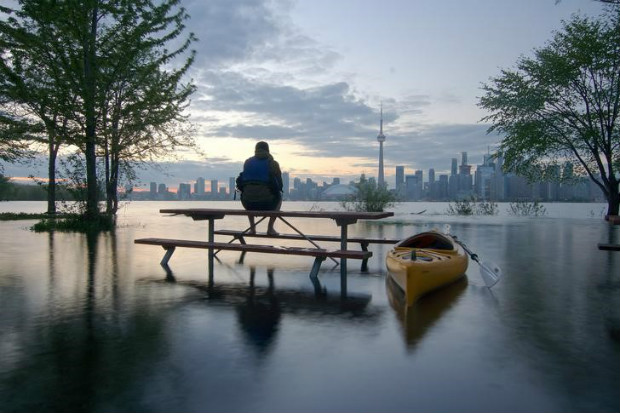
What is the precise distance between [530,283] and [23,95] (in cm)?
1789

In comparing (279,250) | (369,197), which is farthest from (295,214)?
(369,197)

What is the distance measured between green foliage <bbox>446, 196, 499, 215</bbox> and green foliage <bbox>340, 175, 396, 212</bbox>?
528 cm

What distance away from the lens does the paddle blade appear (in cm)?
777

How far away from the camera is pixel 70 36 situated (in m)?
18.6

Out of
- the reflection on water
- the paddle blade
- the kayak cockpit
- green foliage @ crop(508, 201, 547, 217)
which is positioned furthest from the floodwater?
green foliage @ crop(508, 201, 547, 217)

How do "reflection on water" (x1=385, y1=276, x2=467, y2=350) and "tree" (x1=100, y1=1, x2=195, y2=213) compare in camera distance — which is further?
"tree" (x1=100, y1=1, x2=195, y2=213)

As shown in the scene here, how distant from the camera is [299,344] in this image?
15.3 feet

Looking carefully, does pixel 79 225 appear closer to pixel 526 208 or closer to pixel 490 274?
pixel 490 274

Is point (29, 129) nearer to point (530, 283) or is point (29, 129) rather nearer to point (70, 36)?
point (70, 36)

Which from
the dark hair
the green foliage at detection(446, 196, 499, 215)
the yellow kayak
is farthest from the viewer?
the green foliage at detection(446, 196, 499, 215)

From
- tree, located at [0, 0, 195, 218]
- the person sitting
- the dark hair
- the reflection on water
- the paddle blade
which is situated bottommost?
the reflection on water

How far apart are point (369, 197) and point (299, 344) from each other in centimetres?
2850

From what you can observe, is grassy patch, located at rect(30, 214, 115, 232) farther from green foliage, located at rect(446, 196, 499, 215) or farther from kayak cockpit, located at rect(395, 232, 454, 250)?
green foliage, located at rect(446, 196, 499, 215)

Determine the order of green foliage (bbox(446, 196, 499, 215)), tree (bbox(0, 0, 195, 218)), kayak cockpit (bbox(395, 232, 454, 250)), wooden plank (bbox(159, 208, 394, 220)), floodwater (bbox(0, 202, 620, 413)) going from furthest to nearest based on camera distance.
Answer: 1. green foliage (bbox(446, 196, 499, 215))
2. tree (bbox(0, 0, 195, 218))
3. kayak cockpit (bbox(395, 232, 454, 250))
4. wooden plank (bbox(159, 208, 394, 220))
5. floodwater (bbox(0, 202, 620, 413))
